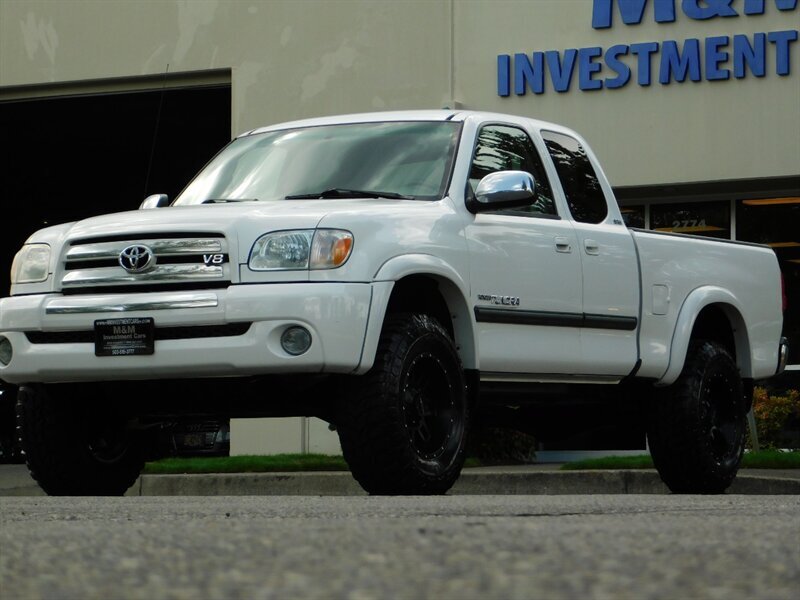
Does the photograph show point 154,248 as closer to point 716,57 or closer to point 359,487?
point 359,487

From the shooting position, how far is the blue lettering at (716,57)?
17.0m

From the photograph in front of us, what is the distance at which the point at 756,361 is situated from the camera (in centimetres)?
1048

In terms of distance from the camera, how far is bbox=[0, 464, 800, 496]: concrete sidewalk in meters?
12.3

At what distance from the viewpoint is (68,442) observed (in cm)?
834

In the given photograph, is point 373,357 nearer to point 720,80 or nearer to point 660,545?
point 660,545

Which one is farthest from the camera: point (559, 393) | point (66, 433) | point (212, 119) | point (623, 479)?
point (212, 119)

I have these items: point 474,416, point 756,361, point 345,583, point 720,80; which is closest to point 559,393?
point 474,416

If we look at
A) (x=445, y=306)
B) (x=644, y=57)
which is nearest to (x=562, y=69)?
(x=644, y=57)

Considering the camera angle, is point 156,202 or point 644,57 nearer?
point 156,202

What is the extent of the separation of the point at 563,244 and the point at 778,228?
9760 millimetres

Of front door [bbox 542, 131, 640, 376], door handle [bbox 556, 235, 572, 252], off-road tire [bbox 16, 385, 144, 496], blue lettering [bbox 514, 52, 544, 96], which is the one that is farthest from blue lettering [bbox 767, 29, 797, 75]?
off-road tire [bbox 16, 385, 144, 496]

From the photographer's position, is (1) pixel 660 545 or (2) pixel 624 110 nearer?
(1) pixel 660 545

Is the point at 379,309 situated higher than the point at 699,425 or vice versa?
the point at 379,309

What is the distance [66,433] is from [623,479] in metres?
5.19
